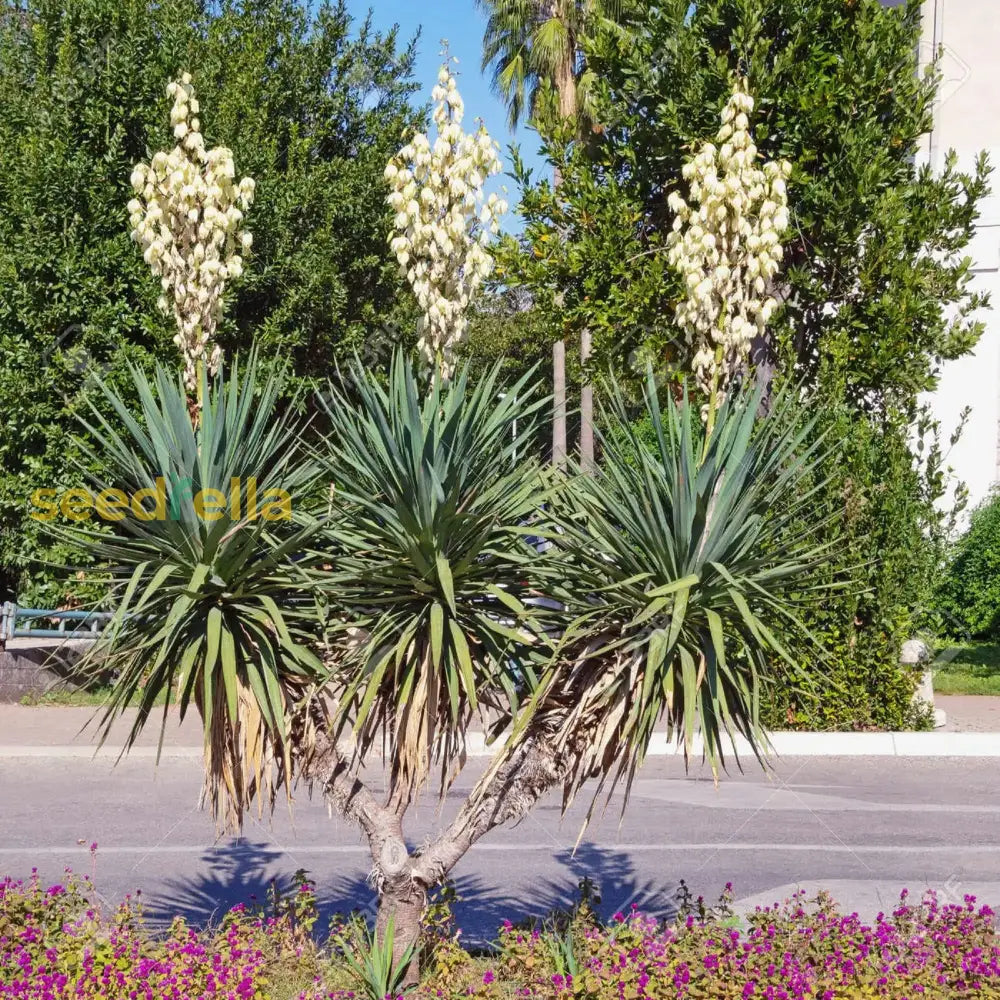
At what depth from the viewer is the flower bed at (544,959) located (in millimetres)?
4496

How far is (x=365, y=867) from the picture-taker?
25.1ft

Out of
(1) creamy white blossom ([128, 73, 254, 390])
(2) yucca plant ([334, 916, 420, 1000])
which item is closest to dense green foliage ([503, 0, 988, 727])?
(1) creamy white blossom ([128, 73, 254, 390])

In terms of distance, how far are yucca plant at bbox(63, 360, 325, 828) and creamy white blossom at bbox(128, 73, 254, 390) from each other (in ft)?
15.4

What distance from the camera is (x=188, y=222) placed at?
9.67 meters

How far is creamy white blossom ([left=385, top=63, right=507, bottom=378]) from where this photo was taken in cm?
947

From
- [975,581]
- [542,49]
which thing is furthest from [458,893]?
[542,49]

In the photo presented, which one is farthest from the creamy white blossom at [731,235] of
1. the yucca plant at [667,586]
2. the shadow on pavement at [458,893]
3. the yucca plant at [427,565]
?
the shadow on pavement at [458,893]

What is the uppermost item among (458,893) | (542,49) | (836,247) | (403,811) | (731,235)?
(542,49)

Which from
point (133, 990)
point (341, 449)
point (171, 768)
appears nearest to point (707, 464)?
point (341, 449)

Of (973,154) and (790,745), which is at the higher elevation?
(973,154)

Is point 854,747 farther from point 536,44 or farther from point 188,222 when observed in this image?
point 536,44

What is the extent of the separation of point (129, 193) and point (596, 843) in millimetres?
9169

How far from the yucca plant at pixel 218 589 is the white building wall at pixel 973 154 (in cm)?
1735

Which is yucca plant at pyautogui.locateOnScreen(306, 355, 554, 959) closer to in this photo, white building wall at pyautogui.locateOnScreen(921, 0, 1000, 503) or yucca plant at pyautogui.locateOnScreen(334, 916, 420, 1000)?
yucca plant at pyautogui.locateOnScreen(334, 916, 420, 1000)
